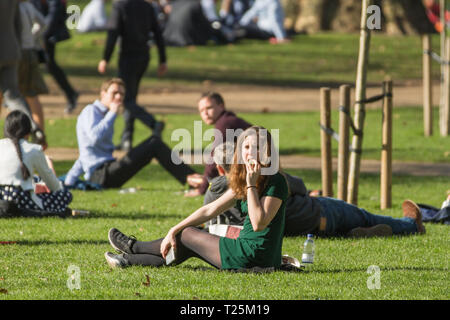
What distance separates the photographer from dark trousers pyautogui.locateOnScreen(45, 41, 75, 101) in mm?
16500

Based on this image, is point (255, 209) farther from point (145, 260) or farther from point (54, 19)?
point (54, 19)

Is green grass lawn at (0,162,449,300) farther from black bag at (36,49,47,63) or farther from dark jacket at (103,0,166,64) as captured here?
dark jacket at (103,0,166,64)

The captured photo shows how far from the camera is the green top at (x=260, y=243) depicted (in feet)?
20.8

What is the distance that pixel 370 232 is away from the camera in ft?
26.3

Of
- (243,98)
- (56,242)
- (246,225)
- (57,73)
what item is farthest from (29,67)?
(243,98)

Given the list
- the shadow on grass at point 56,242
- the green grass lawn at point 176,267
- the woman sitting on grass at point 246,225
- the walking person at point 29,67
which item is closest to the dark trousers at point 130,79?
the walking person at point 29,67

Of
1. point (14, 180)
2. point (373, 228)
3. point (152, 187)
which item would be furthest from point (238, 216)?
point (152, 187)

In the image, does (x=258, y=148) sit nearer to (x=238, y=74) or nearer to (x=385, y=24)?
(x=238, y=74)

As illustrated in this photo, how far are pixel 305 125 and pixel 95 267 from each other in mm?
10187

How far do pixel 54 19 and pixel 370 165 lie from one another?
25.4 ft

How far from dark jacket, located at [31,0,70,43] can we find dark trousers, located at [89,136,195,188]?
7.43 metres

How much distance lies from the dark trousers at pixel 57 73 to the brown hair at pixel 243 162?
34.3ft

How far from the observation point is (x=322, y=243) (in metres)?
7.78
